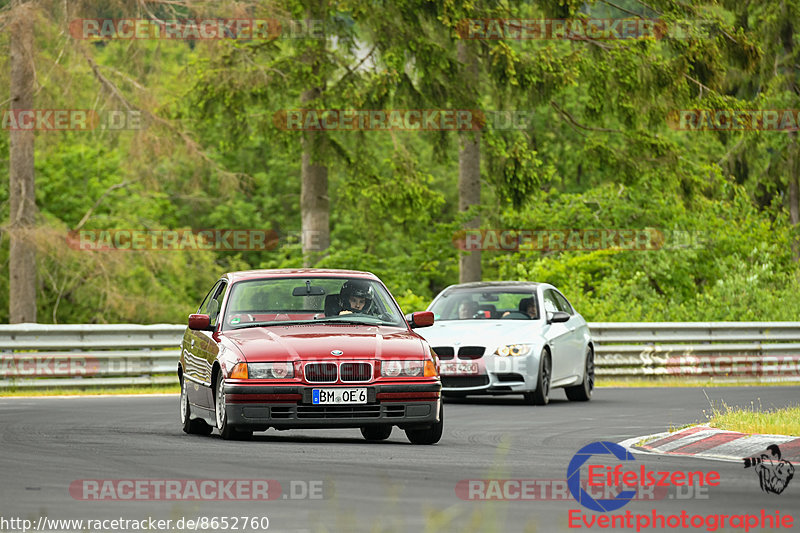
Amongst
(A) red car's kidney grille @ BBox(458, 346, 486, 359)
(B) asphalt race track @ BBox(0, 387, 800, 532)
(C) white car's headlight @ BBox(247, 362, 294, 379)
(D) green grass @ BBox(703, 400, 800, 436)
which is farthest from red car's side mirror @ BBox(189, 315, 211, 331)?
(A) red car's kidney grille @ BBox(458, 346, 486, 359)

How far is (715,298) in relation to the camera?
103 ft

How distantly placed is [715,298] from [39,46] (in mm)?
16354

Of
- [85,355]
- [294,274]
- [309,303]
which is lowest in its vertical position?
[85,355]

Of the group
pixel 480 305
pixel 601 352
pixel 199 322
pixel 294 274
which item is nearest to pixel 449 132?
pixel 601 352

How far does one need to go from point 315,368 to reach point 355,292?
171 cm

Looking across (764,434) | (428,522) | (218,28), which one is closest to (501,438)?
(764,434)

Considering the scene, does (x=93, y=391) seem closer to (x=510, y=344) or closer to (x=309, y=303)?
(x=510, y=344)

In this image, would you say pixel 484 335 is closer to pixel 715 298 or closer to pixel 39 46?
pixel 715 298

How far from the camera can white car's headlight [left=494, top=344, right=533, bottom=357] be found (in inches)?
739

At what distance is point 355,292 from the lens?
45.1 ft

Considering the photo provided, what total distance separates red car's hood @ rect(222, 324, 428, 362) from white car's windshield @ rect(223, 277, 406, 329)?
369 mm

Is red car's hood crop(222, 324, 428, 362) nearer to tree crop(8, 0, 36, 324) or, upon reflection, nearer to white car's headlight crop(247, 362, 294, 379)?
white car's headlight crop(247, 362, 294, 379)

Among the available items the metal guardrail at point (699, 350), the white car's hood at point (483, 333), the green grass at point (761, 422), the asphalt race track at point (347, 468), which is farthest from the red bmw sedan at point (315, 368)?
the metal guardrail at point (699, 350)

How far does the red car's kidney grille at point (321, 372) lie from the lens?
12172 mm
